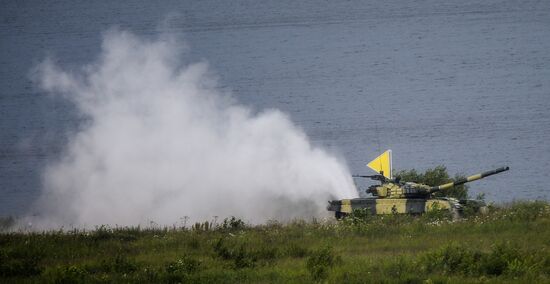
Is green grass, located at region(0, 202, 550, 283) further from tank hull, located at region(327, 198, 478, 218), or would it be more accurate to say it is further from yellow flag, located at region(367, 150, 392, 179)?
yellow flag, located at region(367, 150, 392, 179)

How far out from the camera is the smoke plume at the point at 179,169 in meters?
40.9

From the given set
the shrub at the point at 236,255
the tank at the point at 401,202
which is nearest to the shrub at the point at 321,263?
the shrub at the point at 236,255

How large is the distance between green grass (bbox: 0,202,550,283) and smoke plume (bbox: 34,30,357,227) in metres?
9.50

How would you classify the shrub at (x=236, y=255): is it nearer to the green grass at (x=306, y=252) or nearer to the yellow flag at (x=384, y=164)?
the green grass at (x=306, y=252)

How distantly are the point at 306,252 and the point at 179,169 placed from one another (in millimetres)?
Answer: 21271

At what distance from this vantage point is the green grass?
19.3 metres

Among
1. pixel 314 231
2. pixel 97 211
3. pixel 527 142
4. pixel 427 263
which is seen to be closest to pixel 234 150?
pixel 97 211

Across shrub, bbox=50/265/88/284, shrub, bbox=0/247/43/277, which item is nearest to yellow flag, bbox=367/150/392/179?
shrub, bbox=0/247/43/277

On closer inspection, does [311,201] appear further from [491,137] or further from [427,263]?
[491,137]

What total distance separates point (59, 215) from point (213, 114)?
48.0 ft

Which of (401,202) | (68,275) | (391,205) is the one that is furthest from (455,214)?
(68,275)

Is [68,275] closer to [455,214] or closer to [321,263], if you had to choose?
[321,263]

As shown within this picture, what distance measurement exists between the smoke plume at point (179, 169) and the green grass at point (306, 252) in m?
9.50

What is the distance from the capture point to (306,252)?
23719 millimetres
